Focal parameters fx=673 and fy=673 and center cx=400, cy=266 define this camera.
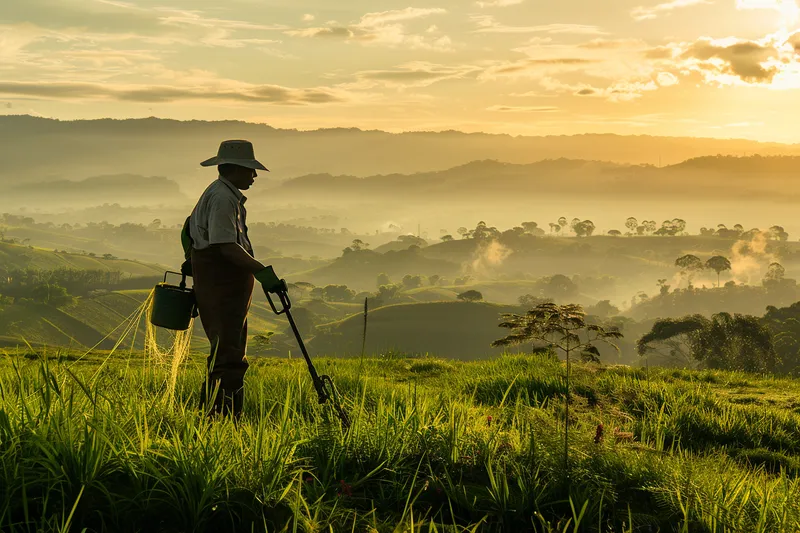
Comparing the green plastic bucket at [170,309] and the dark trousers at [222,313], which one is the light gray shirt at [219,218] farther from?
the green plastic bucket at [170,309]

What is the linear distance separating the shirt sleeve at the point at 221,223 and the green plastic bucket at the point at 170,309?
0.66 metres

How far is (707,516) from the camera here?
450 cm

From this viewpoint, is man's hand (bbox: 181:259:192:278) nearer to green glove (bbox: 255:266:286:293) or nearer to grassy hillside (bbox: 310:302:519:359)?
green glove (bbox: 255:266:286:293)

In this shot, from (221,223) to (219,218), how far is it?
2.2 inches

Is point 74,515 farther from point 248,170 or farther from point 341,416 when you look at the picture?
point 248,170

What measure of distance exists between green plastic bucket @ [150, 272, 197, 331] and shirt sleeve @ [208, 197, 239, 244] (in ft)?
2.15

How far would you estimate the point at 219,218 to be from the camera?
21.4 ft

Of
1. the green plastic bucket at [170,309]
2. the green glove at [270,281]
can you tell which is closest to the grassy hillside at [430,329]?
the green plastic bucket at [170,309]

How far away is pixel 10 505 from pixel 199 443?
44.6 inches

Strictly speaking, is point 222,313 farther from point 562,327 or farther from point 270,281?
point 562,327

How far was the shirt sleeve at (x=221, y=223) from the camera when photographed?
649 cm

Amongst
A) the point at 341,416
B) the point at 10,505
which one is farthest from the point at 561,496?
the point at 10,505

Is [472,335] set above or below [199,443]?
below

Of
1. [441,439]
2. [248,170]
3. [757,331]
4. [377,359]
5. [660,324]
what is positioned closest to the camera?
[441,439]
